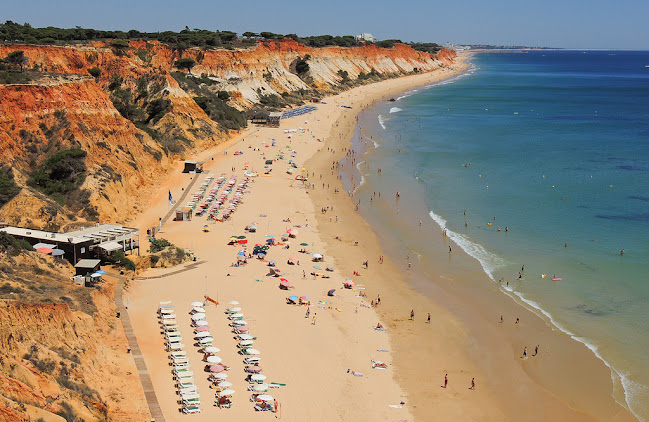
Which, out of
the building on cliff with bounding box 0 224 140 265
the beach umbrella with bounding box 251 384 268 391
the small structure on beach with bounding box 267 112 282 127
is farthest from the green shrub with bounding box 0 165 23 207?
the small structure on beach with bounding box 267 112 282 127

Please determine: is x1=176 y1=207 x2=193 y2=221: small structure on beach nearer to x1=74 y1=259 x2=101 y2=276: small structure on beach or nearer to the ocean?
x1=74 y1=259 x2=101 y2=276: small structure on beach

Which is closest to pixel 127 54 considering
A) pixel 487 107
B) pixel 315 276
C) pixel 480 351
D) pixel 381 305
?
pixel 315 276

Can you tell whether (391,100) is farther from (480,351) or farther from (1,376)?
(1,376)

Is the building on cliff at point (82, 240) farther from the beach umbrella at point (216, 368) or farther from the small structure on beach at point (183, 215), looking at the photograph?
the beach umbrella at point (216, 368)

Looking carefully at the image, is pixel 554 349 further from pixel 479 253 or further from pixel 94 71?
pixel 94 71

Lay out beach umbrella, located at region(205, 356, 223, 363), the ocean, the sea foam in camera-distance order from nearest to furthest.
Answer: beach umbrella, located at region(205, 356, 223, 363), the ocean, the sea foam

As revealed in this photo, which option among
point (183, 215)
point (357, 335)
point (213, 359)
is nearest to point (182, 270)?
point (183, 215)

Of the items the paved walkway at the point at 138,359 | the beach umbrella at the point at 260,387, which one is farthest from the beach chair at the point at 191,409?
the beach umbrella at the point at 260,387
